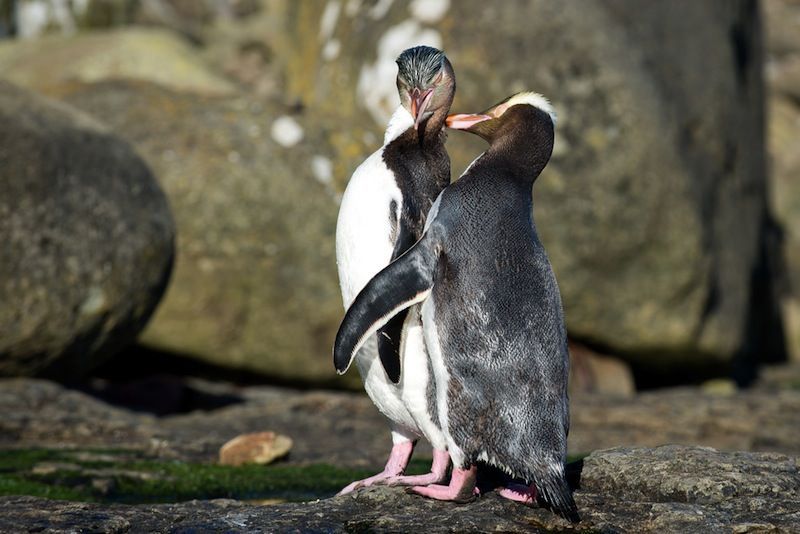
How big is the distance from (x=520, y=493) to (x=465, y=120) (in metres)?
1.67

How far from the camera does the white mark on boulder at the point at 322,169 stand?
11992 millimetres

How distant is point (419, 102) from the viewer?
5449 millimetres

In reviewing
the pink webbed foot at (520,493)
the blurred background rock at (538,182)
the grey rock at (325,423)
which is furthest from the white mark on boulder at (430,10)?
the pink webbed foot at (520,493)

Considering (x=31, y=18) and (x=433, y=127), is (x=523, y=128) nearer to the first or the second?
(x=433, y=127)

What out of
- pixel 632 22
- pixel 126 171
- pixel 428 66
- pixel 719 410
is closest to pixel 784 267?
pixel 632 22

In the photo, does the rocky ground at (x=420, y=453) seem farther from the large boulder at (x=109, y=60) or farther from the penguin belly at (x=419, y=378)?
the large boulder at (x=109, y=60)

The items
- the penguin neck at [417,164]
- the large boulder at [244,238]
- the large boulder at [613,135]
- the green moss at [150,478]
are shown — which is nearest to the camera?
the penguin neck at [417,164]

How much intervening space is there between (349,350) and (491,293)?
24.7 inches

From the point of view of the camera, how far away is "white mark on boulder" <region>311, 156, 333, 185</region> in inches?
472

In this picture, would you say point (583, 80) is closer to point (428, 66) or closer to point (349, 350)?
point (428, 66)

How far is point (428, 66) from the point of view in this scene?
216 inches

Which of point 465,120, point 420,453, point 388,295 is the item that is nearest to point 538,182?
point 420,453

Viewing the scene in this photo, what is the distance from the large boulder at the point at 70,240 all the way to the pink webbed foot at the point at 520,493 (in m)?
5.00

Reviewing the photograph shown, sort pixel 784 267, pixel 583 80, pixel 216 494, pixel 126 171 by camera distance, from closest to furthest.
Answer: pixel 216 494, pixel 126 171, pixel 583 80, pixel 784 267
